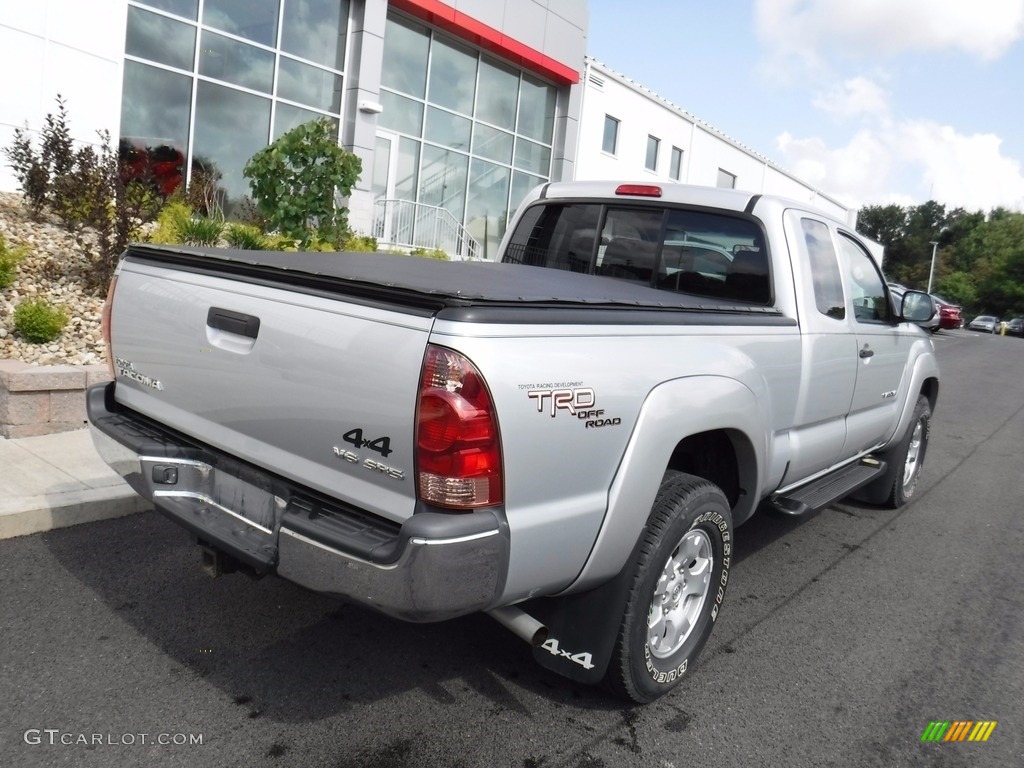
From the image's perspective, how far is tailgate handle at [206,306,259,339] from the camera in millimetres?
2795

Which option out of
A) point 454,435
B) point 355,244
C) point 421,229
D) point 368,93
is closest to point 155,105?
point 368,93

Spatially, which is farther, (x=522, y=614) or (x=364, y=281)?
(x=522, y=614)

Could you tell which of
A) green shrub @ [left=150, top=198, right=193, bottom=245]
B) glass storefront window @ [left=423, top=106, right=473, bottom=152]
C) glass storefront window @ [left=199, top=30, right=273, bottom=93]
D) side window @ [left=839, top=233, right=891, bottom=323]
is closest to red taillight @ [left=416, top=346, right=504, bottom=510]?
side window @ [left=839, top=233, right=891, bottom=323]

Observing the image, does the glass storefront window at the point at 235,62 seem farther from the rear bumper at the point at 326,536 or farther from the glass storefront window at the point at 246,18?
the rear bumper at the point at 326,536

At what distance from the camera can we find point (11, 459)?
528 cm

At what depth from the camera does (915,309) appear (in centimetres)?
556

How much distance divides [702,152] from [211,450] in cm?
3109

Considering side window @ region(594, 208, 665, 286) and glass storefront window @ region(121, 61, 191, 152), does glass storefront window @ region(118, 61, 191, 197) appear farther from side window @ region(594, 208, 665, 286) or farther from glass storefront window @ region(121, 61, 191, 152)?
side window @ region(594, 208, 665, 286)

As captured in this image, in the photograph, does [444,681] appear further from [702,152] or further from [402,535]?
[702,152]

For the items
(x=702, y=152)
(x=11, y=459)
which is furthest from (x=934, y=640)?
(x=702, y=152)

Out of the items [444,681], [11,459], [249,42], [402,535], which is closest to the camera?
[402,535]

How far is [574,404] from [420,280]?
0.66m

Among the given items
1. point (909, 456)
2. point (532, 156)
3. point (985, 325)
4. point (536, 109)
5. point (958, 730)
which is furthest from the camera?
point (985, 325)

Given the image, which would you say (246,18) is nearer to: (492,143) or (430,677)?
(492,143)
